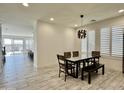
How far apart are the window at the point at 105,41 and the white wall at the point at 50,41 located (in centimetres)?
221

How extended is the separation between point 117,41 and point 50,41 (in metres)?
3.44

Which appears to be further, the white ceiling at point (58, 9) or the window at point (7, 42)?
the window at point (7, 42)

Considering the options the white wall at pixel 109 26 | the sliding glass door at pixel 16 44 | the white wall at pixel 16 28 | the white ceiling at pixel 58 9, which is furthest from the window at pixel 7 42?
the white wall at pixel 109 26

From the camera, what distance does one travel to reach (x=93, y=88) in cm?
270

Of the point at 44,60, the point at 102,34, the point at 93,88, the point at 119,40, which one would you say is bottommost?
the point at 93,88

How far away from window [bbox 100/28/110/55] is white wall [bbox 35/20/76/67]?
7.26 ft

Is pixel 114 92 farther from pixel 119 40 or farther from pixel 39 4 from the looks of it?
pixel 39 4

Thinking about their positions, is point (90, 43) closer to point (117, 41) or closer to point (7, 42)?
point (117, 41)

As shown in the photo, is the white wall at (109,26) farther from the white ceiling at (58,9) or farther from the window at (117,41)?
the white ceiling at (58,9)

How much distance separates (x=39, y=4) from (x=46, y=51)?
278 centimetres

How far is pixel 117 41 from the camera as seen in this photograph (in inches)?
174

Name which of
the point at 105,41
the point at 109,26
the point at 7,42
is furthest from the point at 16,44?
the point at 109,26

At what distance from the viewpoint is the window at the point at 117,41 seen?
431 centimetres

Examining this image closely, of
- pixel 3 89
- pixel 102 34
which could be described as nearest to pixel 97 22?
pixel 102 34
